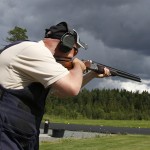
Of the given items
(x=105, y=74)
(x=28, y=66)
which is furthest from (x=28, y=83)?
(x=105, y=74)

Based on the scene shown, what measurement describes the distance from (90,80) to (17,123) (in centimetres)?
128

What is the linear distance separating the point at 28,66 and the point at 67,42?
0.40 m

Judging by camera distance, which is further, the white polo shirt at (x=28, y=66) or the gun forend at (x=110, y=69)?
the gun forend at (x=110, y=69)

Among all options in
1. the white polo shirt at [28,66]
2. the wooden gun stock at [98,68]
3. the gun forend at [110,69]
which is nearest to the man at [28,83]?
the white polo shirt at [28,66]

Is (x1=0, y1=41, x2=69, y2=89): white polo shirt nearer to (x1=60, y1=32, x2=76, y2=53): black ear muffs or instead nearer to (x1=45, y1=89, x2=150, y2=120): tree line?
(x1=60, y1=32, x2=76, y2=53): black ear muffs

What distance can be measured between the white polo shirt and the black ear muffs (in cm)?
17

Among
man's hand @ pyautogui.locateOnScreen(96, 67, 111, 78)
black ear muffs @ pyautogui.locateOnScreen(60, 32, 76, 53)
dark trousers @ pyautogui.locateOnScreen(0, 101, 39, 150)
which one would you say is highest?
black ear muffs @ pyautogui.locateOnScreen(60, 32, 76, 53)

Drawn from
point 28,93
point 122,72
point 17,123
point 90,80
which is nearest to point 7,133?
point 17,123

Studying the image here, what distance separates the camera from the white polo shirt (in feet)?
11.8

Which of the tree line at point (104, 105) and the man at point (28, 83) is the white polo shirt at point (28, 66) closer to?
the man at point (28, 83)

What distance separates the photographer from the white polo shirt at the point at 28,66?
3.60 metres

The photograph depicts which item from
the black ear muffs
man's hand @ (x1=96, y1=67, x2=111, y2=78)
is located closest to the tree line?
man's hand @ (x1=96, y1=67, x2=111, y2=78)

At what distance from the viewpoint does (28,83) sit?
12.2 ft

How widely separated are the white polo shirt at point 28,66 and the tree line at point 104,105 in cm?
10250
